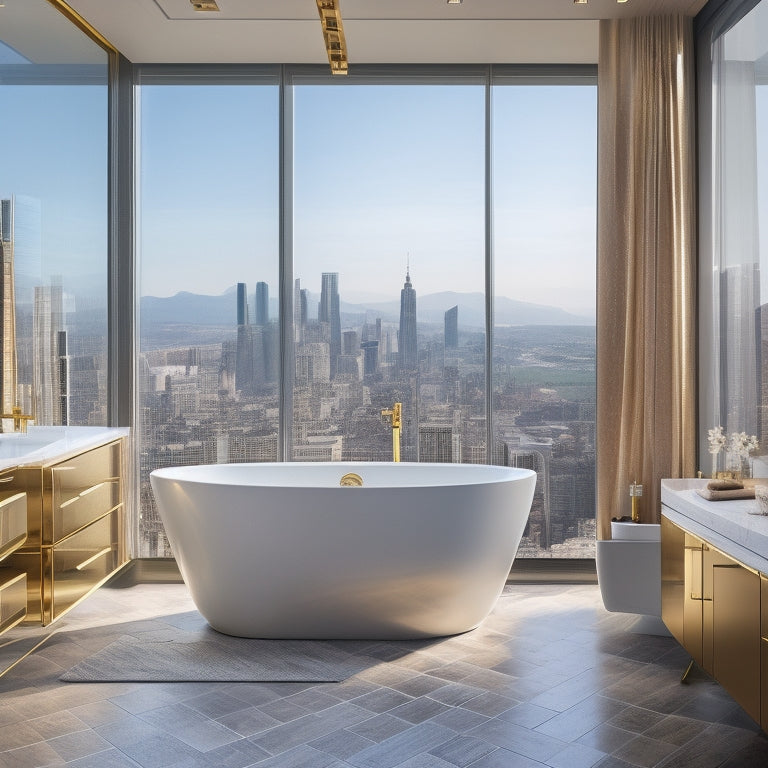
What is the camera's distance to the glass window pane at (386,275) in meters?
4.33

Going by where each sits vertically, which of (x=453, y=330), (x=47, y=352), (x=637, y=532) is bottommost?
(x=637, y=532)

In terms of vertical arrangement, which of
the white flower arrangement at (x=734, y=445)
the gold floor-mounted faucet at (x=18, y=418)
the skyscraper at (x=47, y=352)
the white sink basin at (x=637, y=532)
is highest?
the skyscraper at (x=47, y=352)

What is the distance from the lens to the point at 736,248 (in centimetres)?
334

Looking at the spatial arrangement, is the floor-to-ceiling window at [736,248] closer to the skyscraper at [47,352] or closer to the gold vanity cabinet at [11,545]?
the gold vanity cabinet at [11,545]

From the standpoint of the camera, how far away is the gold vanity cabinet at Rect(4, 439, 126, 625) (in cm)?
308

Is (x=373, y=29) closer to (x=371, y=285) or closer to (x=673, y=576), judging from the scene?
(x=371, y=285)

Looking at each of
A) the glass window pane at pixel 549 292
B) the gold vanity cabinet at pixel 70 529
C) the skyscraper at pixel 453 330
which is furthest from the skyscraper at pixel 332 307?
the gold vanity cabinet at pixel 70 529

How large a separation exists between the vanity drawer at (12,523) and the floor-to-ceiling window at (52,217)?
396 millimetres

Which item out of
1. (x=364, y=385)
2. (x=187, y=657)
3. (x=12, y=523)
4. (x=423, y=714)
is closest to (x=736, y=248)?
(x=364, y=385)

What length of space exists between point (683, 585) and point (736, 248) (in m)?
1.47

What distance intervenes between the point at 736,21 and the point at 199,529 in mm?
3128

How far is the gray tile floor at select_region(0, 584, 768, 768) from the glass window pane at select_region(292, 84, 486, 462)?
1.37m

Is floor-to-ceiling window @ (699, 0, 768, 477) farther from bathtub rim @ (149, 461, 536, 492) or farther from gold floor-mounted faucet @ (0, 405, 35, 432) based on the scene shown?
gold floor-mounted faucet @ (0, 405, 35, 432)

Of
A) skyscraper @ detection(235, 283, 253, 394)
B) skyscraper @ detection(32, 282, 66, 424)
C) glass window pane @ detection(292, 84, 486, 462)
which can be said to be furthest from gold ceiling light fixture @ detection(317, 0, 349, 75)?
skyscraper @ detection(32, 282, 66, 424)
